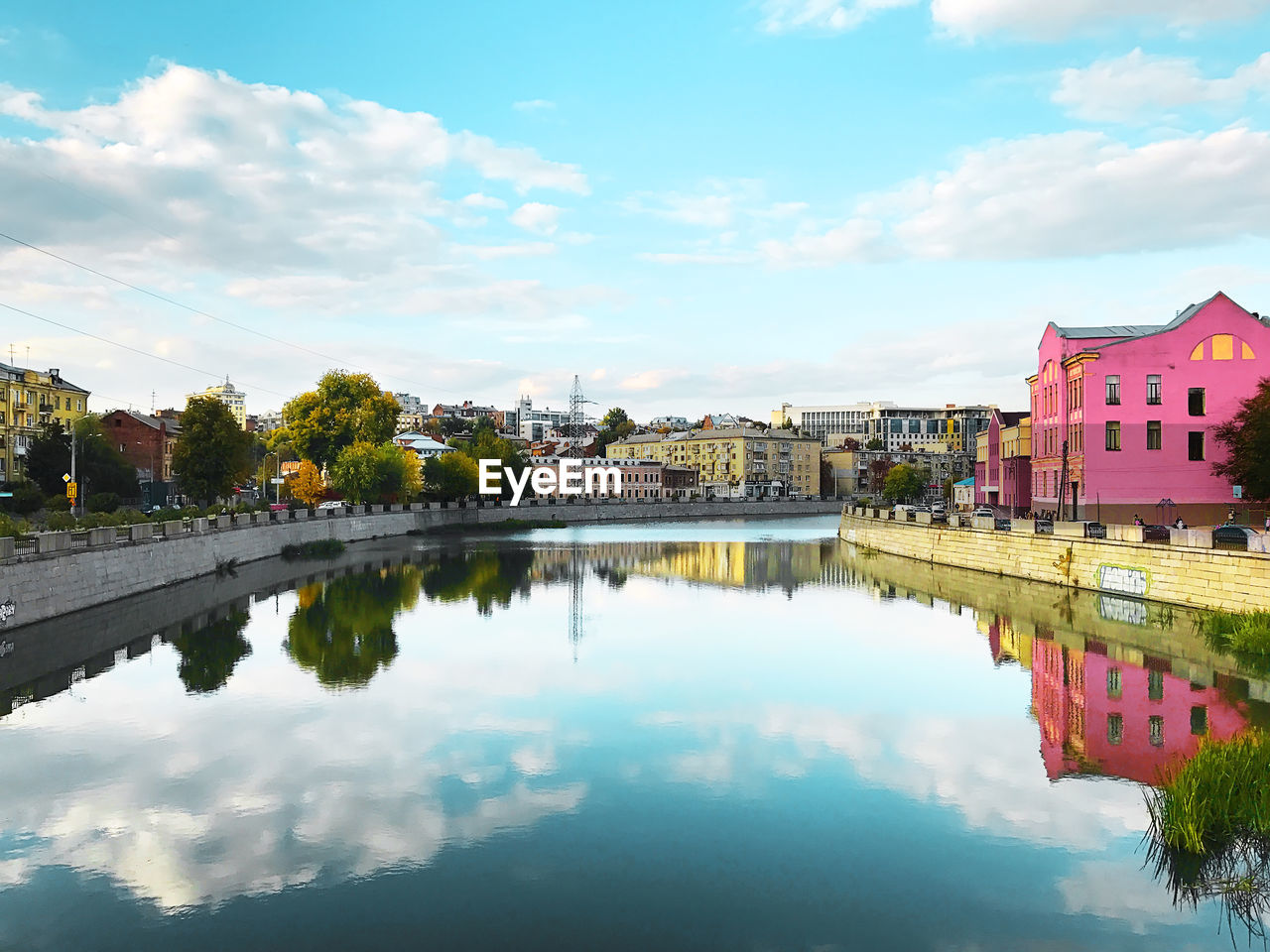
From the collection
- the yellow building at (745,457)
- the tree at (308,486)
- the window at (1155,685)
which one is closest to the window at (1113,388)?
the window at (1155,685)

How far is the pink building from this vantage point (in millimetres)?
47781

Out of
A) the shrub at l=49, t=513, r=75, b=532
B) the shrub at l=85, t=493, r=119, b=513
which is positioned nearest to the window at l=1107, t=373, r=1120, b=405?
the shrub at l=49, t=513, r=75, b=532

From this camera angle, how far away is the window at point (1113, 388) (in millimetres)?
49250

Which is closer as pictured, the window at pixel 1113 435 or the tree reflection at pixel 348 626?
the tree reflection at pixel 348 626

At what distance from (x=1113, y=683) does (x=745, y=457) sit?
427 feet

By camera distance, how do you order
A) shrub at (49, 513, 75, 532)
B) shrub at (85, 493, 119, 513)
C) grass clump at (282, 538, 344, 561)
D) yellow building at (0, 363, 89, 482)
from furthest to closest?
yellow building at (0, 363, 89, 482), grass clump at (282, 538, 344, 561), shrub at (85, 493, 119, 513), shrub at (49, 513, 75, 532)

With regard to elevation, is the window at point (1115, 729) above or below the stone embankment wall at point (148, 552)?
below

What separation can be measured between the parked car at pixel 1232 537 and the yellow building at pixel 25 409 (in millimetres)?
75830

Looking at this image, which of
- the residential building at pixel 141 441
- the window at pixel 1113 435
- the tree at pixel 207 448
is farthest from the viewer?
the residential building at pixel 141 441

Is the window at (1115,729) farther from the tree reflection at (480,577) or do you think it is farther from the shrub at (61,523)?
the shrub at (61,523)

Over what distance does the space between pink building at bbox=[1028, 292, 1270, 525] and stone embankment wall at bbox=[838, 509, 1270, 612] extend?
618cm

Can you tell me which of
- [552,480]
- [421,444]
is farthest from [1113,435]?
[421,444]

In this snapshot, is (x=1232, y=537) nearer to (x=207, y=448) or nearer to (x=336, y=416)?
(x=207, y=448)

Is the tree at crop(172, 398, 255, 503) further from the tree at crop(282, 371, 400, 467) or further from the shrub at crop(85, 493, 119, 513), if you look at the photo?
the tree at crop(282, 371, 400, 467)
